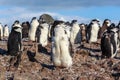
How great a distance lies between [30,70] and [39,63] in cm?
129

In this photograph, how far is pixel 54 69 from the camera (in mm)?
16922

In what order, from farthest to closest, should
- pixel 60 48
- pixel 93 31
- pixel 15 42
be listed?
1. pixel 93 31
2. pixel 15 42
3. pixel 60 48

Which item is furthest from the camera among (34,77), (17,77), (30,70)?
(30,70)

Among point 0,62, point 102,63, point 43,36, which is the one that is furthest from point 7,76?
point 43,36

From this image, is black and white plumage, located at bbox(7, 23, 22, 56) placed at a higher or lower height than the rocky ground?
higher

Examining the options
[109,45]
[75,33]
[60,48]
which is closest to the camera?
[60,48]

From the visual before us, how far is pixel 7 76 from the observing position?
15078 mm

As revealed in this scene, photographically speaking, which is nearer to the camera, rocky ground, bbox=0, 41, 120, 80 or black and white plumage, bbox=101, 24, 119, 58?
rocky ground, bbox=0, 41, 120, 80

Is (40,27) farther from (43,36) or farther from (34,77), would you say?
(34,77)

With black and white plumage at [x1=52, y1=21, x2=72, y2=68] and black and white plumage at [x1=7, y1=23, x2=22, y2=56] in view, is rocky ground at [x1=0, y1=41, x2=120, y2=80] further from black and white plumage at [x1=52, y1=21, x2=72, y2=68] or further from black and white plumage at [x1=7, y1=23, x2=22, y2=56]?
black and white plumage at [x1=7, y1=23, x2=22, y2=56]

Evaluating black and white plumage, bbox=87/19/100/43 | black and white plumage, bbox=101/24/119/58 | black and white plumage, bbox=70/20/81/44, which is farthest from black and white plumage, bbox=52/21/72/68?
black and white plumage, bbox=70/20/81/44

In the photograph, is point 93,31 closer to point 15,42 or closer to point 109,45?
point 109,45

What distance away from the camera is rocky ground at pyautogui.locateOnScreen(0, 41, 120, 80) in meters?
15.2

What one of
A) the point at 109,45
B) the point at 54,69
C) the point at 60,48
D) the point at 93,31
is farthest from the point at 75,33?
the point at 54,69
